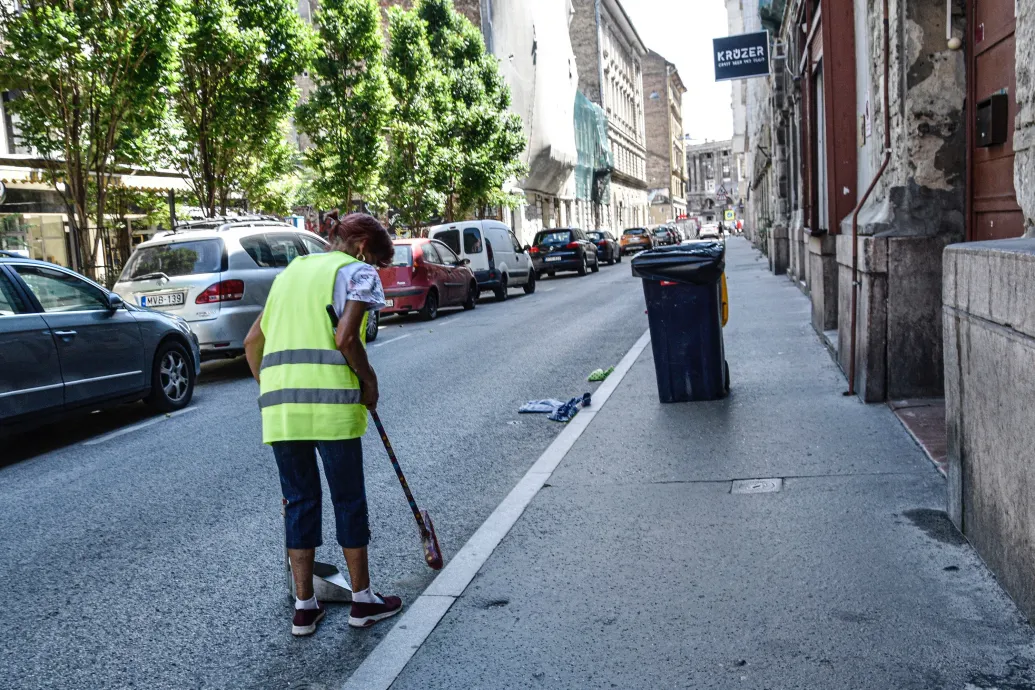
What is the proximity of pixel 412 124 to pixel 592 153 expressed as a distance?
115 feet

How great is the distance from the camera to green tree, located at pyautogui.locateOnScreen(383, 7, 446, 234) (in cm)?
3191

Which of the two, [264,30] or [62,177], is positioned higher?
[264,30]

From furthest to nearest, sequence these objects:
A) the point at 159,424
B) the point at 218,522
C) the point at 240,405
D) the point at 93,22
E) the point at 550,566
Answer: the point at 93,22, the point at 240,405, the point at 159,424, the point at 218,522, the point at 550,566

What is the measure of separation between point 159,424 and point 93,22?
28.3ft

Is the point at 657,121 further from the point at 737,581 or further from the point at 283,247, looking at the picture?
the point at 737,581

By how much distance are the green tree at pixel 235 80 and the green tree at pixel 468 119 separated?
1187 cm

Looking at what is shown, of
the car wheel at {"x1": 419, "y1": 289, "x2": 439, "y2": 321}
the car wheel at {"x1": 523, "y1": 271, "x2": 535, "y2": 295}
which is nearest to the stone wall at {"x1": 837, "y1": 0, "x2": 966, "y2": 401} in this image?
the car wheel at {"x1": 419, "y1": 289, "x2": 439, "y2": 321}

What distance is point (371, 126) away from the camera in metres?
28.5

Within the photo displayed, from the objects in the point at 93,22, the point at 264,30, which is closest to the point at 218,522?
the point at 93,22

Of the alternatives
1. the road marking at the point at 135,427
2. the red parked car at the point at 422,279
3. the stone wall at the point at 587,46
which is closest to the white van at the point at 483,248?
the red parked car at the point at 422,279

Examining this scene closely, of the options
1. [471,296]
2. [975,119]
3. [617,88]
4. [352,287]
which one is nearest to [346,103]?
[471,296]

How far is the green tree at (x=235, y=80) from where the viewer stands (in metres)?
19.1

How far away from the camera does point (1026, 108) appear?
5.19m

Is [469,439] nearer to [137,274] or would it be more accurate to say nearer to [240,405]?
[240,405]
